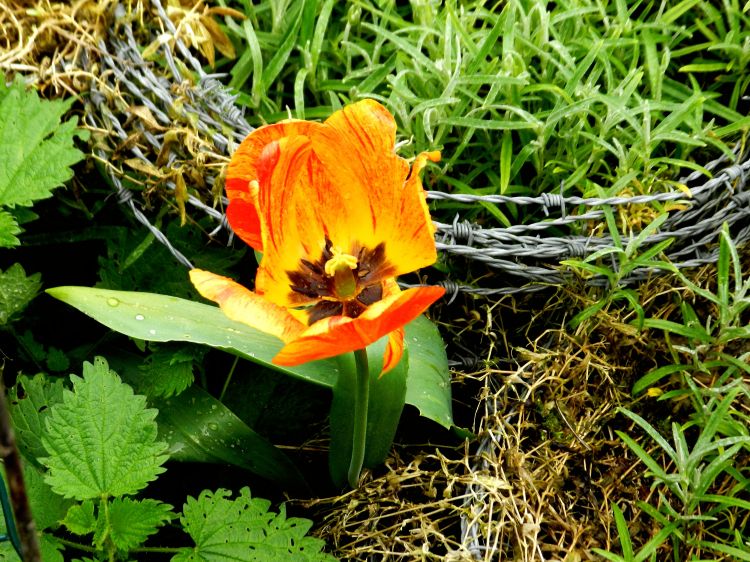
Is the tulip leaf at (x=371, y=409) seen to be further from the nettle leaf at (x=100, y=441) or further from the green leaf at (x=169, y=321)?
the nettle leaf at (x=100, y=441)

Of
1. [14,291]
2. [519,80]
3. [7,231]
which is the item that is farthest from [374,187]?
[14,291]

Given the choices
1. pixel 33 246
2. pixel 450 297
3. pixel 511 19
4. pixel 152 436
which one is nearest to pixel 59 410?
pixel 152 436

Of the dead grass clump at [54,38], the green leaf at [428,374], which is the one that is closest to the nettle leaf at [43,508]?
the green leaf at [428,374]

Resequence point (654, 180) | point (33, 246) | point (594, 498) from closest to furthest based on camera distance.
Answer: point (594, 498), point (654, 180), point (33, 246)

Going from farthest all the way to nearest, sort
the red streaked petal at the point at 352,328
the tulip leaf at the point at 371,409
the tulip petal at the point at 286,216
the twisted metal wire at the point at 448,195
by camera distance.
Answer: the twisted metal wire at the point at 448,195, the tulip leaf at the point at 371,409, the tulip petal at the point at 286,216, the red streaked petal at the point at 352,328

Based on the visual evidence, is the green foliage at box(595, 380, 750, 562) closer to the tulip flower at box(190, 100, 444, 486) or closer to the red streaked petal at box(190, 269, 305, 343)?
the tulip flower at box(190, 100, 444, 486)

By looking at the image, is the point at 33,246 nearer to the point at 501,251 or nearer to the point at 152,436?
the point at 152,436
